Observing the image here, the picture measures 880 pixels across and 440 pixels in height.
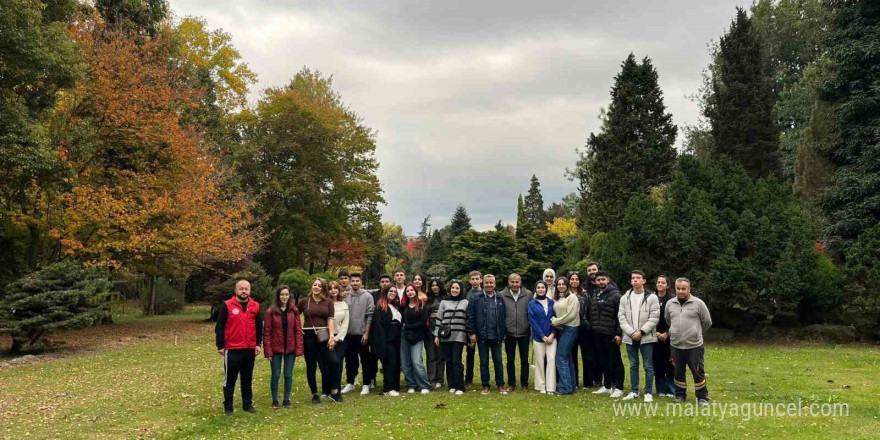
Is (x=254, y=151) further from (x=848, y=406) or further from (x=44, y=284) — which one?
(x=848, y=406)

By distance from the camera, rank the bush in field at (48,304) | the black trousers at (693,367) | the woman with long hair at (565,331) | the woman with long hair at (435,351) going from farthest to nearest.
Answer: the bush in field at (48,304)
the woman with long hair at (435,351)
the woman with long hair at (565,331)
the black trousers at (693,367)

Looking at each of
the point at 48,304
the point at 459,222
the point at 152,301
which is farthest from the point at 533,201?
the point at 48,304

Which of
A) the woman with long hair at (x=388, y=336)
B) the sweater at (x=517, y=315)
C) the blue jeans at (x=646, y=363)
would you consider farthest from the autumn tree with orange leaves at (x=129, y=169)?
the blue jeans at (x=646, y=363)

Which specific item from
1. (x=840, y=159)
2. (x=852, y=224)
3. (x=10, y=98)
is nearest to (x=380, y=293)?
(x=10, y=98)

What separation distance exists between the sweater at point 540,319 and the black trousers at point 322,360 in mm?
3248

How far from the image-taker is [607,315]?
955 centimetres

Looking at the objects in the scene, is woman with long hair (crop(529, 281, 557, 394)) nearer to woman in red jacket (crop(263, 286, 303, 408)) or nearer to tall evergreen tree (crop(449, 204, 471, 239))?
woman in red jacket (crop(263, 286, 303, 408))

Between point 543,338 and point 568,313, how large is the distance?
59cm

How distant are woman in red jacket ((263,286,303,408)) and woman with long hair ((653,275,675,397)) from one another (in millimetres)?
5441

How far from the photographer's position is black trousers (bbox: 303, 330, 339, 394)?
934cm

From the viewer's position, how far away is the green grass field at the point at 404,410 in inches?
286

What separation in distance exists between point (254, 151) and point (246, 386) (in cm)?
2745

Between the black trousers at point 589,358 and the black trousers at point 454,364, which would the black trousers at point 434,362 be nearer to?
the black trousers at point 454,364

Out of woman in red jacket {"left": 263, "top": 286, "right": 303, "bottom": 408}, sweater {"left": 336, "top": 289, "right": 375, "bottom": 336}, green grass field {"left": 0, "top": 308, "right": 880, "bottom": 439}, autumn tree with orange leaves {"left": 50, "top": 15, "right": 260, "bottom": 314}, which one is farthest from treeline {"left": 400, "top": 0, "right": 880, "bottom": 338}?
autumn tree with orange leaves {"left": 50, "top": 15, "right": 260, "bottom": 314}
